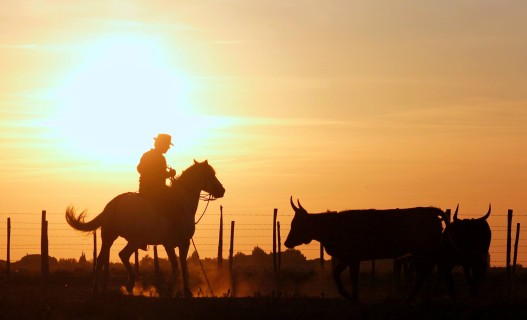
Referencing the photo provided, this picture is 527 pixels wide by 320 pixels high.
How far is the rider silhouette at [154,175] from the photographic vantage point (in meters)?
20.9

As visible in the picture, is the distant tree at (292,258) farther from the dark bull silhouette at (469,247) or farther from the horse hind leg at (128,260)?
the horse hind leg at (128,260)

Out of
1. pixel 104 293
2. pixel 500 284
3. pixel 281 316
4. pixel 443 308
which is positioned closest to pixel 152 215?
pixel 104 293

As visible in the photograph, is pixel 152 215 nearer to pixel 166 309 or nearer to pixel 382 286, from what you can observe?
pixel 166 309

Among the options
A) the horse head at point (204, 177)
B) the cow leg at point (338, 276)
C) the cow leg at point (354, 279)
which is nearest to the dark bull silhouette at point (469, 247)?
the cow leg at point (354, 279)

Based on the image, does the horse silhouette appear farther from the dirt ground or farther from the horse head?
the dirt ground

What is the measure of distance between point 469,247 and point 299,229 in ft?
12.8

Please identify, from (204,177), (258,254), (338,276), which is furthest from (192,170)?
(258,254)

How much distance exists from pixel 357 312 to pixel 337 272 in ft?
13.1

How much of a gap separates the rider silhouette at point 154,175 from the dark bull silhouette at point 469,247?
5901 mm

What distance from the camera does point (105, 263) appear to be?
21.1m

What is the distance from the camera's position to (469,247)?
2234 cm

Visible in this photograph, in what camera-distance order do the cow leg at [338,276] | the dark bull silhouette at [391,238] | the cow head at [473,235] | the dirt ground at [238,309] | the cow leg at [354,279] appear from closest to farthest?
the dirt ground at [238,309] < the cow leg at [354,279] < the cow leg at [338,276] < the dark bull silhouette at [391,238] < the cow head at [473,235]

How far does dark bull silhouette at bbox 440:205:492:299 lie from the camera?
68.4ft

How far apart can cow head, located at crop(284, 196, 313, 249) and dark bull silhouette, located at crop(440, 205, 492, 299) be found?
2.87m
